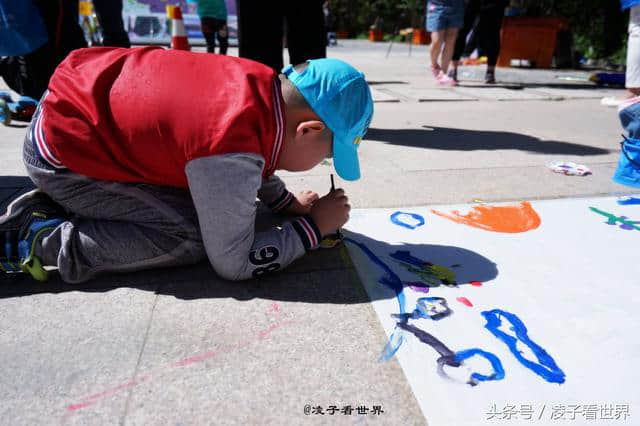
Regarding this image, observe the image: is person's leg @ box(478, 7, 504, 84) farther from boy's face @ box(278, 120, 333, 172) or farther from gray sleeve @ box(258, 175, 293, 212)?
boy's face @ box(278, 120, 333, 172)

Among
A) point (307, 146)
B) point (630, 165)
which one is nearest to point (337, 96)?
point (307, 146)

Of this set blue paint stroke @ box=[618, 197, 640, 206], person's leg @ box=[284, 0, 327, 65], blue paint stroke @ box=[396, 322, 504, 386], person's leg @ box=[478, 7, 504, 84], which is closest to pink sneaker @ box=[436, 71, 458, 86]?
person's leg @ box=[478, 7, 504, 84]

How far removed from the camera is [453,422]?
3.01ft

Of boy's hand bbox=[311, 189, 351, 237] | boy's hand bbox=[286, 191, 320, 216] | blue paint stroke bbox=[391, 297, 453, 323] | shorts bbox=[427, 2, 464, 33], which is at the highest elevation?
shorts bbox=[427, 2, 464, 33]

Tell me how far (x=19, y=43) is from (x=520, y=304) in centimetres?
251

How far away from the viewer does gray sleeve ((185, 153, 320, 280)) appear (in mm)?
1196

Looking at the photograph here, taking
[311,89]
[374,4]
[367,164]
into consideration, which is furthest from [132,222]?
[374,4]

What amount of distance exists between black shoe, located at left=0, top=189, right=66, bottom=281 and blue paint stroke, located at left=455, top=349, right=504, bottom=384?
115cm

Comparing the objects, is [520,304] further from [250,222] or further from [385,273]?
[250,222]

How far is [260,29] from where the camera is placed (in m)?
2.69

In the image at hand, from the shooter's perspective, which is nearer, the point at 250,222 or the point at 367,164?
the point at 250,222

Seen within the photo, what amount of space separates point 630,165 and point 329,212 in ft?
5.65

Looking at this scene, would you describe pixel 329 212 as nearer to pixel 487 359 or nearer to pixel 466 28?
pixel 487 359

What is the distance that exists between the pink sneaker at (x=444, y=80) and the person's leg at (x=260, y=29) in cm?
357
